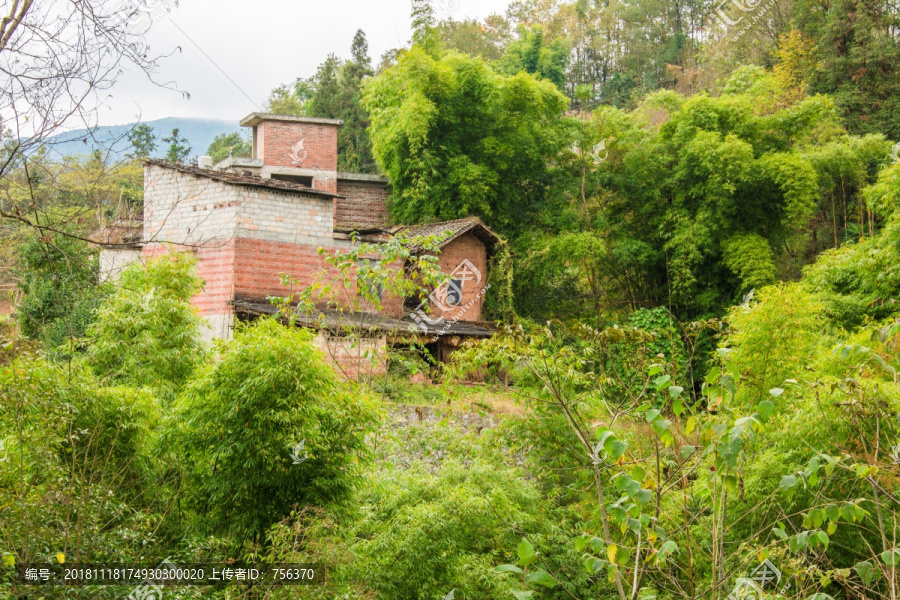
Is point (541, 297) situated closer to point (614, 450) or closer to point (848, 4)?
point (848, 4)

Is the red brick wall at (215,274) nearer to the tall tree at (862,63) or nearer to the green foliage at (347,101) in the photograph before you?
the green foliage at (347,101)

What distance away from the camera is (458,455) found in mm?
9578

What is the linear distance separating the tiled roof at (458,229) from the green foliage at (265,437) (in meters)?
8.50

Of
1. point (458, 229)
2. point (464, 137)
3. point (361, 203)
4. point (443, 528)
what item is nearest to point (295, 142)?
point (361, 203)

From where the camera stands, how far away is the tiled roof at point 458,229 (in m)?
15.6

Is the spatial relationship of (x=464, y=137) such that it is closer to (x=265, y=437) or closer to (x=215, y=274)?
(x=215, y=274)

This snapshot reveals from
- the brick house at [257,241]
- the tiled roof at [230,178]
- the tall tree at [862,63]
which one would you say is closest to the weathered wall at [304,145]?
the brick house at [257,241]

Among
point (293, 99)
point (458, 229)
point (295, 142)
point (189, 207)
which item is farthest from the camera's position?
point (293, 99)

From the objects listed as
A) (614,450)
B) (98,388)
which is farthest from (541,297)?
(614,450)

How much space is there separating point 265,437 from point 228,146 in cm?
2376

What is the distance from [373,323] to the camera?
40.7 feet

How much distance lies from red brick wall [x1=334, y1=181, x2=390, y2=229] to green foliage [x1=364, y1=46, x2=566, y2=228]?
174 centimetres

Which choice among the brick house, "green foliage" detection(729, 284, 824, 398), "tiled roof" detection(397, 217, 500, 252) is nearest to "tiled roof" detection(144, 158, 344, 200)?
the brick house

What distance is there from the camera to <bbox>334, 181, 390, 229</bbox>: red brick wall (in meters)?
19.1
